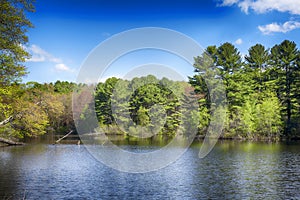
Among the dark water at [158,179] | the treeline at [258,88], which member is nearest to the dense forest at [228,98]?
the treeline at [258,88]

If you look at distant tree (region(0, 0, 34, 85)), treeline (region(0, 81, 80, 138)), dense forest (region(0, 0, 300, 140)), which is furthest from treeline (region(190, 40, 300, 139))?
distant tree (region(0, 0, 34, 85))

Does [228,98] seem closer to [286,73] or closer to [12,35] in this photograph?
[286,73]

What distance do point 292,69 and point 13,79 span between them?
42189 mm

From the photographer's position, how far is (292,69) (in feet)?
161

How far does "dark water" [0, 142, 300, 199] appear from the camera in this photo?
16.5 m

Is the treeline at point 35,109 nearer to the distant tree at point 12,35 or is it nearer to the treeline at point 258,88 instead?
the distant tree at point 12,35

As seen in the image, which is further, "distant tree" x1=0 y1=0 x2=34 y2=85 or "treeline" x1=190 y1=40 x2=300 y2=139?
"treeline" x1=190 y1=40 x2=300 y2=139

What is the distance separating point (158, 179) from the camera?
20.1 metres

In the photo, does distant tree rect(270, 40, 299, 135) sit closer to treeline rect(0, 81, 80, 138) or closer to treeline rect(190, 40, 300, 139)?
treeline rect(190, 40, 300, 139)

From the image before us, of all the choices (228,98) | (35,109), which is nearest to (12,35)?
(35,109)

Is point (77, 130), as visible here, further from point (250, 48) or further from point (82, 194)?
point (82, 194)

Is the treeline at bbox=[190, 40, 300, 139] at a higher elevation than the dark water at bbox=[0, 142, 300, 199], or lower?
higher

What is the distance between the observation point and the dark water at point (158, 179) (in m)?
16.5

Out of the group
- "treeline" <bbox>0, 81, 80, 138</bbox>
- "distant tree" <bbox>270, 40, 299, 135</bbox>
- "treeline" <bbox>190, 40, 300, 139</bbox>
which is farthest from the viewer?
"distant tree" <bbox>270, 40, 299, 135</bbox>
